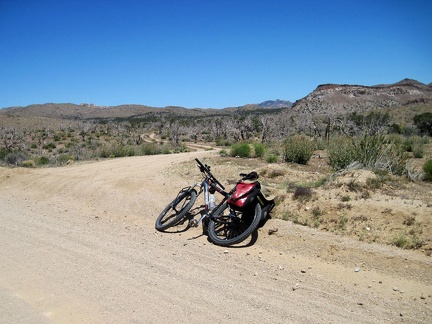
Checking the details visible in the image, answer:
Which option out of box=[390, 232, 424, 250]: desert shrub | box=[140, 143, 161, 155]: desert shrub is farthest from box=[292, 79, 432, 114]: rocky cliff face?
box=[390, 232, 424, 250]: desert shrub

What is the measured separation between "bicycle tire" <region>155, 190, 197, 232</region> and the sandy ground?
0.25 meters

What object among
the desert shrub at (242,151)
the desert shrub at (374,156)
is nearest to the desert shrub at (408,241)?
the desert shrub at (374,156)

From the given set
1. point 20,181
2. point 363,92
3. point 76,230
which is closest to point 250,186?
point 76,230

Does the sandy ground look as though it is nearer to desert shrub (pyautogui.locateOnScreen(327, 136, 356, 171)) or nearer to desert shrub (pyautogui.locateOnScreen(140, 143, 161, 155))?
desert shrub (pyautogui.locateOnScreen(327, 136, 356, 171))

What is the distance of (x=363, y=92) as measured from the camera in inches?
4070

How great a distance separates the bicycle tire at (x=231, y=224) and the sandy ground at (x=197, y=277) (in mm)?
216

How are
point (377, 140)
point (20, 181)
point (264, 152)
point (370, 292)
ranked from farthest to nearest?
point (264, 152), point (20, 181), point (377, 140), point (370, 292)

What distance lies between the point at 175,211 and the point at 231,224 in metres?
1.84

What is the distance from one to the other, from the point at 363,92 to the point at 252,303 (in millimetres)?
110601

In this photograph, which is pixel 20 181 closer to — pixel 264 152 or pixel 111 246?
pixel 111 246

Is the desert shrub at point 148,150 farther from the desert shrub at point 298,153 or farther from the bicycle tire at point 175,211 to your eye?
the bicycle tire at point 175,211

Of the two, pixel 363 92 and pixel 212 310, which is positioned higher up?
pixel 363 92

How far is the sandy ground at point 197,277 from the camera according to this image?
412 centimetres

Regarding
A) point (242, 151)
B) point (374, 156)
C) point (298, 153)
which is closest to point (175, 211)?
point (374, 156)
